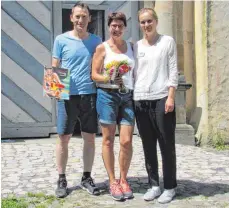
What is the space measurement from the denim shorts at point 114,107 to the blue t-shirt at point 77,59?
0.17m

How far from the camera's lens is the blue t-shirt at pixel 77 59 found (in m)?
4.25

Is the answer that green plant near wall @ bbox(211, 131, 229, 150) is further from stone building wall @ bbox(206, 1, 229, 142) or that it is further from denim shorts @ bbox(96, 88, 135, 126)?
denim shorts @ bbox(96, 88, 135, 126)

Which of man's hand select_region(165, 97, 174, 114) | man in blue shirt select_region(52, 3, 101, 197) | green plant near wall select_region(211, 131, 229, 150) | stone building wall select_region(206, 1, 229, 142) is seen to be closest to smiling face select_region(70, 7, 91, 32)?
man in blue shirt select_region(52, 3, 101, 197)

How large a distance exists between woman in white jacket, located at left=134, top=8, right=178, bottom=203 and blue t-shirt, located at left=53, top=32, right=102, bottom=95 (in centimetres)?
45

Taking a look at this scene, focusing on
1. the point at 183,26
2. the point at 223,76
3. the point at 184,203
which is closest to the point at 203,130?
the point at 223,76

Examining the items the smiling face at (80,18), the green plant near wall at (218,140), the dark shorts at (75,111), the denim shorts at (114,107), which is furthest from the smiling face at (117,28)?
the green plant near wall at (218,140)

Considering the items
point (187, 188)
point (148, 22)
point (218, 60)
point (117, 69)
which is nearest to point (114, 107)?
point (117, 69)

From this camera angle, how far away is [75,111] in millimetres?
4328

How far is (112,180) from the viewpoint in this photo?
169 inches

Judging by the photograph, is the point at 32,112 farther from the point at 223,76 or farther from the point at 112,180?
the point at 112,180

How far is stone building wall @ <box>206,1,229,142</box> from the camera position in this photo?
7719 mm

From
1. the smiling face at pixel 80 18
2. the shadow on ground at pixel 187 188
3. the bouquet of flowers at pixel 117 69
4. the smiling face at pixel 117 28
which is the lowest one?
the shadow on ground at pixel 187 188

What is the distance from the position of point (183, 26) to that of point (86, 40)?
4295 mm

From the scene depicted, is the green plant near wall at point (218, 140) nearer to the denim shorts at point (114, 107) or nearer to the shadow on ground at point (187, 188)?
the shadow on ground at point (187, 188)
